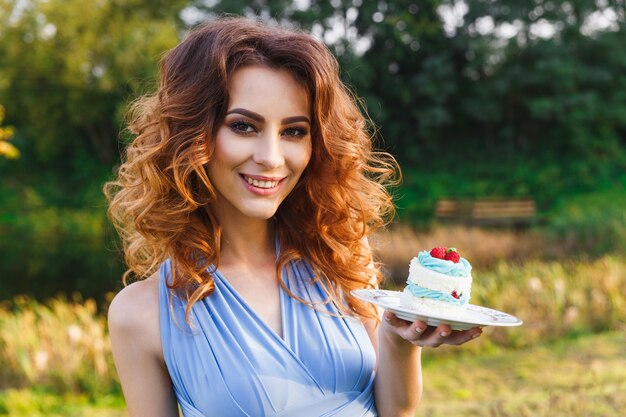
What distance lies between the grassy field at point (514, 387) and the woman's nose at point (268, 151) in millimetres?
2517

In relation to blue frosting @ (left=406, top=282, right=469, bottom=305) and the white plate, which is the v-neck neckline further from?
blue frosting @ (left=406, top=282, right=469, bottom=305)

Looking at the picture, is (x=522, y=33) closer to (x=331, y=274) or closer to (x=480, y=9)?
(x=480, y=9)

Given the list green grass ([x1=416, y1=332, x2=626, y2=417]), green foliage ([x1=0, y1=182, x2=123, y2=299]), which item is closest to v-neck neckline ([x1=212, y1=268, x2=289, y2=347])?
green grass ([x1=416, y1=332, x2=626, y2=417])

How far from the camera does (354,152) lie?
2197mm

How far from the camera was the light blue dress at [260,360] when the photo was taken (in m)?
1.92

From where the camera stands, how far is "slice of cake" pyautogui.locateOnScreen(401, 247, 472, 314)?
2.07m

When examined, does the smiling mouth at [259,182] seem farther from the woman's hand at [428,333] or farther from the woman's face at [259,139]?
the woman's hand at [428,333]

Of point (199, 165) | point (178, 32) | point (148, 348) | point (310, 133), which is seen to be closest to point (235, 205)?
point (199, 165)

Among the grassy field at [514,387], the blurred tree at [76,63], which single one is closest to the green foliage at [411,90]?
the blurred tree at [76,63]

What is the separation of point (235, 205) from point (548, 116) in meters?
25.1

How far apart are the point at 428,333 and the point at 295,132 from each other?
0.71 metres

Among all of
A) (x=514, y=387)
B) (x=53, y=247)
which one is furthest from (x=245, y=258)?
(x=53, y=247)

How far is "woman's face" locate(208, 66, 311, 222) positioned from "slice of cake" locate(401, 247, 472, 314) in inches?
19.7

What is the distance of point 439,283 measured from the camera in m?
2.11
